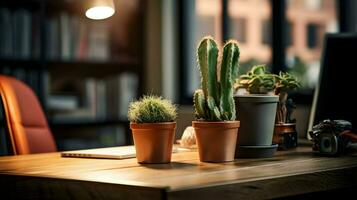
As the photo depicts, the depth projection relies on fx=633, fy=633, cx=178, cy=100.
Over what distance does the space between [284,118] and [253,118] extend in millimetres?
286

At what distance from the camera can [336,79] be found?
2416 mm

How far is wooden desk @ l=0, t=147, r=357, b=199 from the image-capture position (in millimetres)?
1152

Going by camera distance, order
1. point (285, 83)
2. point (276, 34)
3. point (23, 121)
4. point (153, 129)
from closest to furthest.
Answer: point (153, 129) < point (285, 83) < point (23, 121) < point (276, 34)

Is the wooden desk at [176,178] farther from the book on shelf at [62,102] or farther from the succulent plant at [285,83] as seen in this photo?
the book on shelf at [62,102]

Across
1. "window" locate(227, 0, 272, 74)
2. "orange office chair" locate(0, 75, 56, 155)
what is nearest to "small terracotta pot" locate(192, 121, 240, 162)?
"orange office chair" locate(0, 75, 56, 155)

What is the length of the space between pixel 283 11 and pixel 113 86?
4.15 ft

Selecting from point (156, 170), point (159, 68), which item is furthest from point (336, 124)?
point (159, 68)

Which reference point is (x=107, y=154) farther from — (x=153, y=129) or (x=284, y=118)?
(x=284, y=118)

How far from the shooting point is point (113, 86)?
3.98m

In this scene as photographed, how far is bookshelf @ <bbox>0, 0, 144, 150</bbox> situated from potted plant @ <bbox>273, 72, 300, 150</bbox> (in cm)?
199

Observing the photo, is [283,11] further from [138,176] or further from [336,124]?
[138,176]

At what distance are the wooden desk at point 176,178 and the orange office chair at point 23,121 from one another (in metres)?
0.42

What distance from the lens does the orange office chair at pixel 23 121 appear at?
2.08 meters

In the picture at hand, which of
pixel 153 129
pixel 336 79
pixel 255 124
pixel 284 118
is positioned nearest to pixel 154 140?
pixel 153 129
